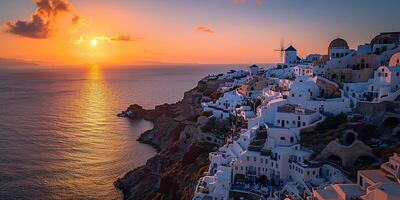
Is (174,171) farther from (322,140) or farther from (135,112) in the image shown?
(135,112)

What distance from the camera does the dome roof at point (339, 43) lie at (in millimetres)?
48969

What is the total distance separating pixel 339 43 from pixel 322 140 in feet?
78.4

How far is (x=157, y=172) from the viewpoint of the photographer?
44688 millimetres

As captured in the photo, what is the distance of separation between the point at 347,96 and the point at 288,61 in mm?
27725

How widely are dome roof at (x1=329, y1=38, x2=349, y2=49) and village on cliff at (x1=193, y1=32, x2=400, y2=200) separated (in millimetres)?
4496

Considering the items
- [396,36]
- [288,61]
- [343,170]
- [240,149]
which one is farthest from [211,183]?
[288,61]

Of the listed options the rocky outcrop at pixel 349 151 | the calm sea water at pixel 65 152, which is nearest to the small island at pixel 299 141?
the rocky outcrop at pixel 349 151

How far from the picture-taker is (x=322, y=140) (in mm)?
29500

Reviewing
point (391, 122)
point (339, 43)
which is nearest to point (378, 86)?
point (391, 122)

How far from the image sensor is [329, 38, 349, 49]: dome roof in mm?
48969

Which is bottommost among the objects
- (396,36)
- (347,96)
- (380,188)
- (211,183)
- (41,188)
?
(41,188)

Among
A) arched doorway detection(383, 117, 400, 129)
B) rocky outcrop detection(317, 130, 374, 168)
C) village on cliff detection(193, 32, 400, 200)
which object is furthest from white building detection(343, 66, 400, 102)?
rocky outcrop detection(317, 130, 374, 168)

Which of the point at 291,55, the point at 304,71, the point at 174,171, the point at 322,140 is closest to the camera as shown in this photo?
the point at 322,140

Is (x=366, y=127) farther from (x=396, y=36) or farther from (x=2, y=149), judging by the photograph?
(x=2, y=149)
